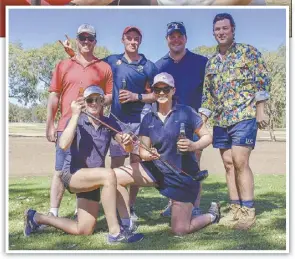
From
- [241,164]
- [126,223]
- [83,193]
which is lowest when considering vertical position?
[126,223]

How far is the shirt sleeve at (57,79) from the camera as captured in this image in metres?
5.69

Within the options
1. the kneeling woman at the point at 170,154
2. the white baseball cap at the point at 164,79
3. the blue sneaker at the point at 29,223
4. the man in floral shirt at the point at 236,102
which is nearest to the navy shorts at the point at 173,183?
the kneeling woman at the point at 170,154

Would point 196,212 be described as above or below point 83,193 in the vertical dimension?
below

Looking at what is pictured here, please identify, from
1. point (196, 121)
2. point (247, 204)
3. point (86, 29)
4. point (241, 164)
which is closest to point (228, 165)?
point (241, 164)

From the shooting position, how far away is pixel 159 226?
5.82 metres

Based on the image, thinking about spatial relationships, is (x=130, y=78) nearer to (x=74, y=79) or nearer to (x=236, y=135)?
(x=74, y=79)

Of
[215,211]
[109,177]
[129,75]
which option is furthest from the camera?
[215,211]

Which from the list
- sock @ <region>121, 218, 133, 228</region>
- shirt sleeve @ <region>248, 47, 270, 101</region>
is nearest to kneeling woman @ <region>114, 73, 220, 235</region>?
sock @ <region>121, 218, 133, 228</region>

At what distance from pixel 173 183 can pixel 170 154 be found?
278 mm

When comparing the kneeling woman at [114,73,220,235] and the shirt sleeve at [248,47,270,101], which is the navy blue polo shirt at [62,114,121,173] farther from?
the shirt sleeve at [248,47,270,101]

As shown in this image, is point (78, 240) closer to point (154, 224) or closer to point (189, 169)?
point (154, 224)

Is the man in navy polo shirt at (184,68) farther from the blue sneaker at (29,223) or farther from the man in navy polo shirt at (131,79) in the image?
the blue sneaker at (29,223)

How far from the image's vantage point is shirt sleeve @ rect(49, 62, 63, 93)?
18.7ft

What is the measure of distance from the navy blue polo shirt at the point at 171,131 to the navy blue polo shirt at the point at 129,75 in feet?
0.73
